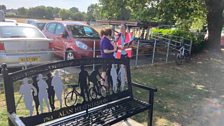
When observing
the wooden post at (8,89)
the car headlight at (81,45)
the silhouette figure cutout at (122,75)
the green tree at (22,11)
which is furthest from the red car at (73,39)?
the green tree at (22,11)

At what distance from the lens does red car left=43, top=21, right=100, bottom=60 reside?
8.63 meters

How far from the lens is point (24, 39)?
6934 mm

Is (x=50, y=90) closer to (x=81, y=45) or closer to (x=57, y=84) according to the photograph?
(x=57, y=84)

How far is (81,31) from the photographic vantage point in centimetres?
948

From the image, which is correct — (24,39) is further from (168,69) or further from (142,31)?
(142,31)

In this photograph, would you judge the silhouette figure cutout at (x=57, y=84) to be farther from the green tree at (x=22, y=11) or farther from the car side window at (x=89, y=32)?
the green tree at (x=22, y=11)

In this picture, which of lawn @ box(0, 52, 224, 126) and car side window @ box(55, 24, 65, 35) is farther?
car side window @ box(55, 24, 65, 35)

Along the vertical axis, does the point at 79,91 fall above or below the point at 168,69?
above

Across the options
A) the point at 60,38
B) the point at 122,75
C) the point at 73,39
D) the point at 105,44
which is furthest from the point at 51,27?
the point at 122,75

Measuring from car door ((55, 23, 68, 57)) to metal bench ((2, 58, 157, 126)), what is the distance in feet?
15.7

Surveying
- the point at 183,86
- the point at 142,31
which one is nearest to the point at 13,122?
the point at 183,86

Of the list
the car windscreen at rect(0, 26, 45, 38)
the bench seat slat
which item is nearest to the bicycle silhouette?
the bench seat slat

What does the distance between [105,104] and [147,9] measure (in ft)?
33.7

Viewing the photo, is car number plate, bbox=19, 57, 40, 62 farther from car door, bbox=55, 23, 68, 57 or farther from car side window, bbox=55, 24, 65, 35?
car side window, bbox=55, 24, 65, 35
